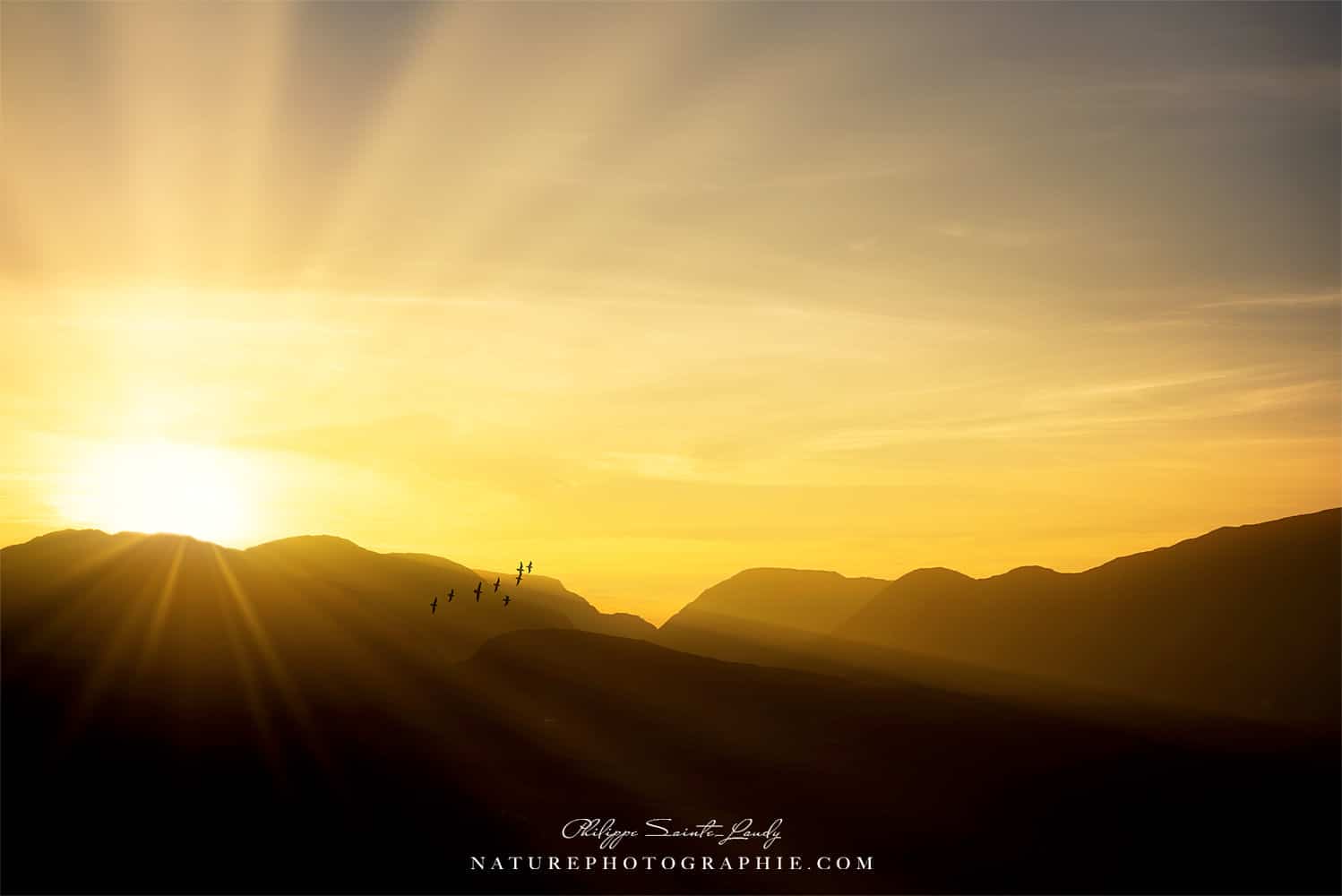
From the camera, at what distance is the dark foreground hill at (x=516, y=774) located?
237 ft

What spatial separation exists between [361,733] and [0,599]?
54397 mm

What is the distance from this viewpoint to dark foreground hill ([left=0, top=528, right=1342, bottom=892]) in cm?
7238

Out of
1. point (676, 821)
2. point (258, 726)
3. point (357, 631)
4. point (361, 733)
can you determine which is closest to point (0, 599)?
point (258, 726)

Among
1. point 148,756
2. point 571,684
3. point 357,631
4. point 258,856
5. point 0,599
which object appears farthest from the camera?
point 357,631

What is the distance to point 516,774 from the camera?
95250 mm

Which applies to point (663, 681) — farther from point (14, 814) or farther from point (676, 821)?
point (14, 814)

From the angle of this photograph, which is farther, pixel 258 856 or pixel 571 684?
pixel 571 684

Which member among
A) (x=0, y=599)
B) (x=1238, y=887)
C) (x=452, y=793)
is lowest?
(x=1238, y=887)

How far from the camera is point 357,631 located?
564 feet

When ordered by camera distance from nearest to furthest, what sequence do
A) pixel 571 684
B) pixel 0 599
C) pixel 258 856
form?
pixel 258 856, pixel 0 599, pixel 571 684
